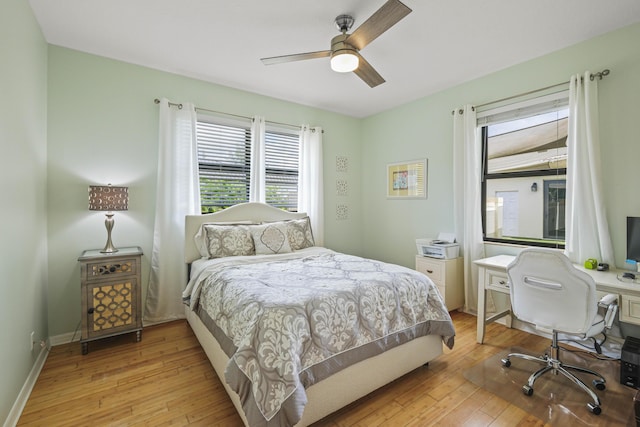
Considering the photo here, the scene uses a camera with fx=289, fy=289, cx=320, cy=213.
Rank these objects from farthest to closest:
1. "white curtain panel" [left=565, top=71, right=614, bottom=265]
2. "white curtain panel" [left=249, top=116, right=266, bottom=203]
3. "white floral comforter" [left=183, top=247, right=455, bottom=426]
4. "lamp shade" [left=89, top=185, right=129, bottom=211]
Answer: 1. "white curtain panel" [left=249, top=116, right=266, bottom=203]
2. "lamp shade" [left=89, top=185, right=129, bottom=211]
3. "white curtain panel" [left=565, top=71, right=614, bottom=265]
4. "white floral comforter" [left=183, top=247, right=455, bottom=426]

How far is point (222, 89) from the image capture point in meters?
3.48

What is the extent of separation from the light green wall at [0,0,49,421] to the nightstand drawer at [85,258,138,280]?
35cm

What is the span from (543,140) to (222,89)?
3586 mm

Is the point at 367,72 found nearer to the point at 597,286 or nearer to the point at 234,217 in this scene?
the point at 234,217

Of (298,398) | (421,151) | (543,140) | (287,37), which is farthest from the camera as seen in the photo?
(421,151)

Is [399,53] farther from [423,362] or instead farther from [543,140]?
[423,362]

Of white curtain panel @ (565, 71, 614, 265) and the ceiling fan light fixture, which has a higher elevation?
the ceiling fan light fixture

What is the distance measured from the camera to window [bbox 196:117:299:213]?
3441mm

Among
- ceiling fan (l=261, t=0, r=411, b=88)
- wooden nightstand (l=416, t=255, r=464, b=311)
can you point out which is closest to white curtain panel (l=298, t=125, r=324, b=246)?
wooden nightstand (l=416, t=255, r=464, b=311)

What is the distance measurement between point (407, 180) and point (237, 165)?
2.32 metres

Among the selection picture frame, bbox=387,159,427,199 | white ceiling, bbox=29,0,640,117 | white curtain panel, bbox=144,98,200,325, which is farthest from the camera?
picture frame, bbox=387,159,427,199

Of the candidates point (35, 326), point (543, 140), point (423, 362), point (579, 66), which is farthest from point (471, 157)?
point (35, 326)

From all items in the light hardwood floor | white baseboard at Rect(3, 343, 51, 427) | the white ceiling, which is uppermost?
the white ceiling

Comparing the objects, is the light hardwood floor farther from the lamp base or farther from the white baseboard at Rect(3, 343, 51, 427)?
the lamp base
